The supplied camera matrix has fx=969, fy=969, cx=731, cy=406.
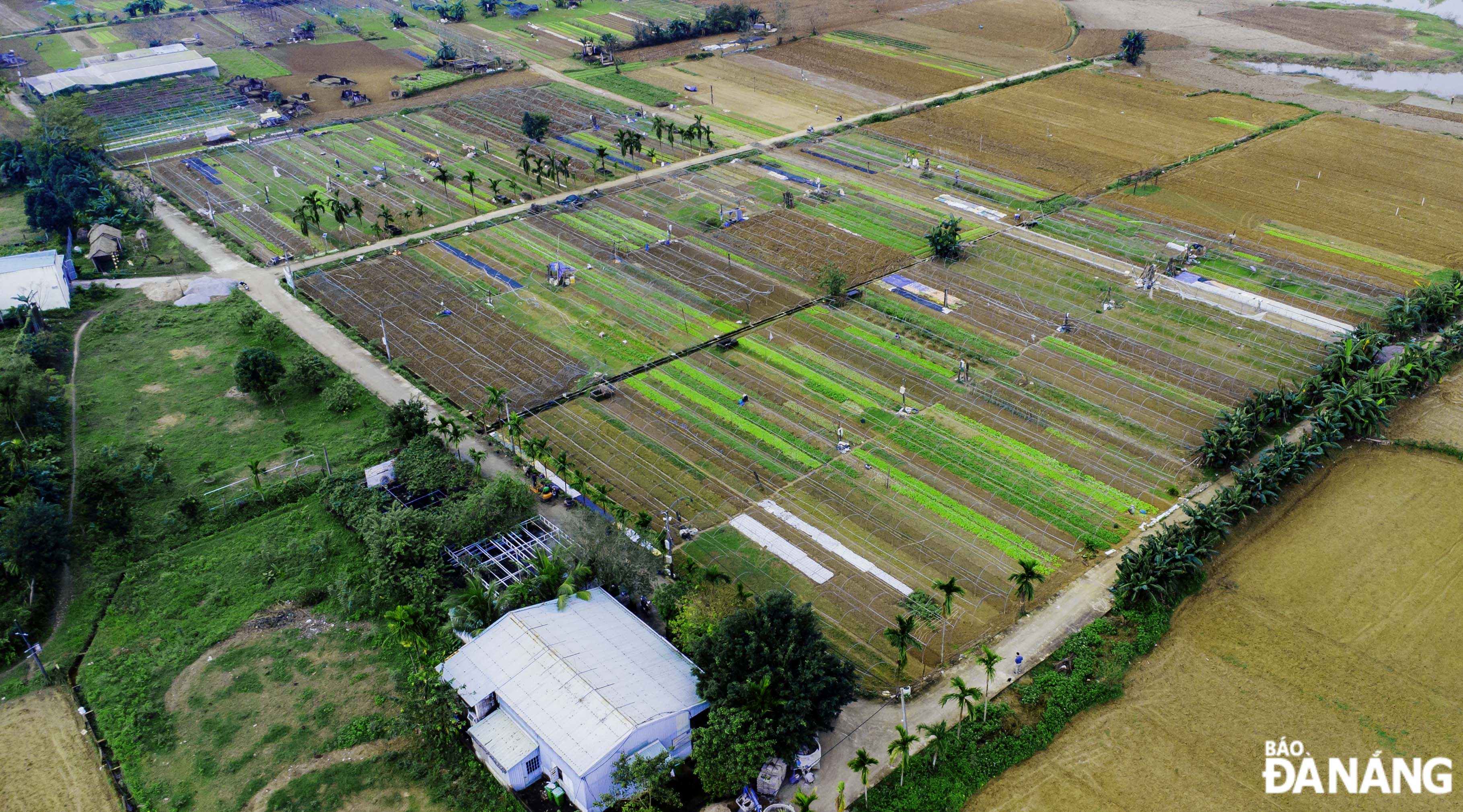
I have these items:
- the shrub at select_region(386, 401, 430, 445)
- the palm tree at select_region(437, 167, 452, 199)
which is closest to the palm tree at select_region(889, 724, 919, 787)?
the shrub at select_region(386, 401, 430, 445)

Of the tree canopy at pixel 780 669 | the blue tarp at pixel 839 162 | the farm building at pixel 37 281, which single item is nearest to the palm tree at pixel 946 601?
the tree canopy at pixel 780 669

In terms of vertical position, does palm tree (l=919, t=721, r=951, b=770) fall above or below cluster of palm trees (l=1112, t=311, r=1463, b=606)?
below

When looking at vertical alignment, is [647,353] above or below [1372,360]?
below

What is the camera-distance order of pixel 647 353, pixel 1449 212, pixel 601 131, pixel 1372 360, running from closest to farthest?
pixel 1372 360 < pixel 647 353 < pixel 1449 212 < pixel 601 131

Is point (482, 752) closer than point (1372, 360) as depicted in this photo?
Yes

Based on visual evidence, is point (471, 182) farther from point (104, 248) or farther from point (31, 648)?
point (31, 648)

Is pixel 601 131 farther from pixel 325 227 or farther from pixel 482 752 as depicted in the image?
pixel 482 752

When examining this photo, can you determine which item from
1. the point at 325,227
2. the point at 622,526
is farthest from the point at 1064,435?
the point at 325,227

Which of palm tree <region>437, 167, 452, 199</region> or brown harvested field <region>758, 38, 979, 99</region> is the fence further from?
brown harvested field <region>758, 38, 979, 99</region>
